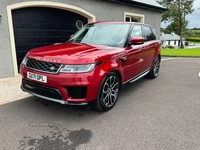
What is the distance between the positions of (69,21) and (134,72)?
4347 millimetres

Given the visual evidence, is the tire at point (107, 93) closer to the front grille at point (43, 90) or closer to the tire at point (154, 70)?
the front grille at point (43, 90)

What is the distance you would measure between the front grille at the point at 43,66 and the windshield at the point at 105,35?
4.39ft

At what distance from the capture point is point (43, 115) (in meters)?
3.18

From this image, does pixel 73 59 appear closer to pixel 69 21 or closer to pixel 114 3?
pixel 69 21

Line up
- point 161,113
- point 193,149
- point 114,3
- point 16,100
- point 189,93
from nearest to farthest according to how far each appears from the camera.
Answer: point 193,149, point 161,113, point 16,100, point 189,93, point 114,3

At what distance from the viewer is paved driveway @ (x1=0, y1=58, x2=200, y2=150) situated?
2404 millimetres

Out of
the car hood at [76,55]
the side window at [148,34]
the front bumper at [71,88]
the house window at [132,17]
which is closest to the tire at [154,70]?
the side window at [148,34]

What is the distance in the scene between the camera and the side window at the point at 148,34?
193 inches

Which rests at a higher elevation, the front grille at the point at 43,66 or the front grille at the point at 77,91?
the front grille at the point at 43,66

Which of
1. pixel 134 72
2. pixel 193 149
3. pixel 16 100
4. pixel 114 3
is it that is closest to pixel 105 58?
pixel 134 72

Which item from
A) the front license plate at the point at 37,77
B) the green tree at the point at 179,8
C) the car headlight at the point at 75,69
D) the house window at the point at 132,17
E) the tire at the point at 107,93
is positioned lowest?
the tire at the point at 107,93

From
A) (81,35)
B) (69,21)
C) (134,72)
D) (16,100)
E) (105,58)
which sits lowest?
(16,100)

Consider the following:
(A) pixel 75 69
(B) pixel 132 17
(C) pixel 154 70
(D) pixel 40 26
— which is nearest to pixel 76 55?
(A) pixel 75 69

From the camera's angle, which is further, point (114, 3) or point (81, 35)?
point (114, 3)
